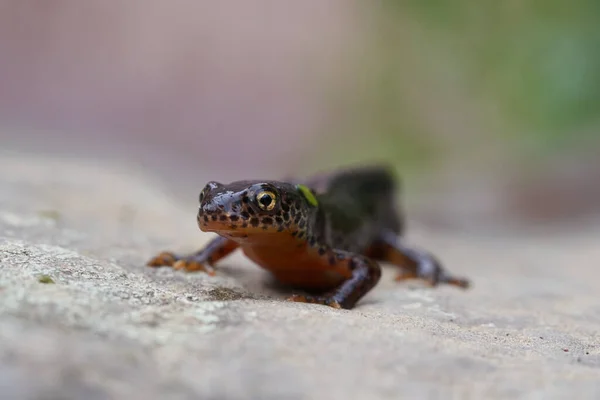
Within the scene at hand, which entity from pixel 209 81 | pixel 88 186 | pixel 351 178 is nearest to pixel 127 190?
pixel 88 186

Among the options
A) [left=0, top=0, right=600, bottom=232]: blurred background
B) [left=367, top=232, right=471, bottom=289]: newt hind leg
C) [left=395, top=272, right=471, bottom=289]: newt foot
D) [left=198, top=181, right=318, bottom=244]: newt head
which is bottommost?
[left=395, top=272, right=471, bottom=289]: newt foot

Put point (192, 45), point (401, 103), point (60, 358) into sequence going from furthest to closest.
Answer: point (192, 45) < point (401, 103) < point (60, 358)

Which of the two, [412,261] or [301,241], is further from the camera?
[412,261]

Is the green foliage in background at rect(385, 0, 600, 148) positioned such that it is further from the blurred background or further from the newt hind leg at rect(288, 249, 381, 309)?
the newt hind leg at rect(288, 249, 381, 309)

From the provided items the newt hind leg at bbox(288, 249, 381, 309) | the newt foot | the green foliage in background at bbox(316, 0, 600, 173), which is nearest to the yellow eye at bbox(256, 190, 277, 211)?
the newt hind leg at bbox(288, 249, 381, 309)

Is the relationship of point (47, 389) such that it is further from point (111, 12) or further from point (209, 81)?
point (111, 12)

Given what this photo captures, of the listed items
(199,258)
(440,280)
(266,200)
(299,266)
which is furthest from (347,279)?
(440,280)

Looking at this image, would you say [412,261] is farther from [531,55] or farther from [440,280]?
[531,55]
